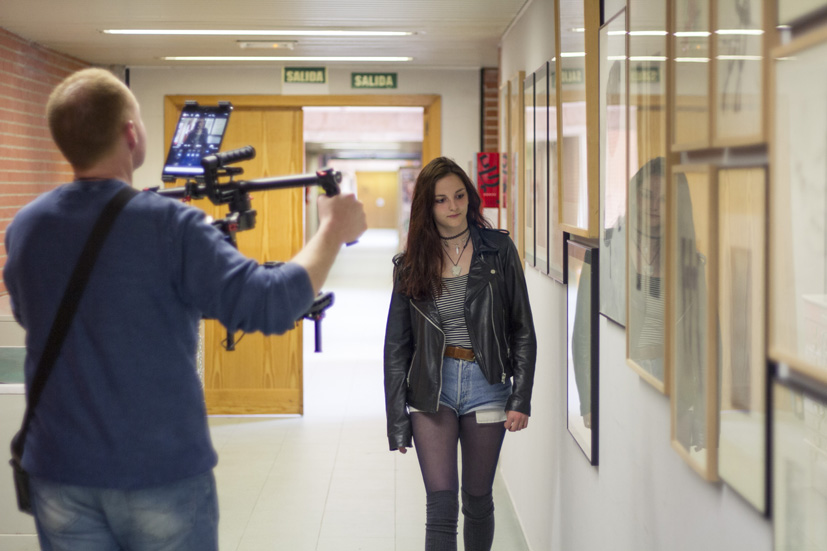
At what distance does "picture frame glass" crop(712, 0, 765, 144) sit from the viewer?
1.24m

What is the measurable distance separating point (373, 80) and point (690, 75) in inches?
189

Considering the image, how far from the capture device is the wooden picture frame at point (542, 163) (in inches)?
131

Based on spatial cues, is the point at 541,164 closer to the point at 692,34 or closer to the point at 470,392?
the point at 470,392

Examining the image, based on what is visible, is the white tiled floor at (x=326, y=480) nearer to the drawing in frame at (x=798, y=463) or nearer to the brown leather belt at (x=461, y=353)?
the brown leather belt at (x=461, y=353)

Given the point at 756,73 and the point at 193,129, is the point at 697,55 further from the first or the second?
the point at 193,129

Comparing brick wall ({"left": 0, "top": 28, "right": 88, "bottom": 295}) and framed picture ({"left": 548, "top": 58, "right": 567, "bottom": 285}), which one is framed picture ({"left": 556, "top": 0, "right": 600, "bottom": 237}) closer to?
framed picture ({"left": 548, "top": 58, "right": 567, "bottom": 285})

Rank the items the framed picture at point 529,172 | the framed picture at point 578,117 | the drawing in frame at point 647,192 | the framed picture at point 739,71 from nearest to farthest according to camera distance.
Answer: the framed picture at point 739,71 → the drawing in frame at point 647,192 → the framed picture at point 578,117 → the framed picture at point 529,172

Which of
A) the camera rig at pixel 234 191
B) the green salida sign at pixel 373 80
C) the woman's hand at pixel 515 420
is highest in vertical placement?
the green salida sign at pixel 373 80

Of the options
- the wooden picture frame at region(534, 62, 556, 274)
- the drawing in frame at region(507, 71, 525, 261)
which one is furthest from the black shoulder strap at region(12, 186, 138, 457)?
Answer: the drawing in frame at region(507, 71, 525, 261)

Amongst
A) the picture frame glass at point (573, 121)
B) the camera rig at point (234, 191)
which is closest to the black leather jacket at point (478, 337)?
the picture frame glass at point (573, 121)

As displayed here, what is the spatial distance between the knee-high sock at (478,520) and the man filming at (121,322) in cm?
147

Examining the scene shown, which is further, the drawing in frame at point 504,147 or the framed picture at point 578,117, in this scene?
the drawing in frame at point 504,147

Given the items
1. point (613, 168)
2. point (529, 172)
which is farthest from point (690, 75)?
point (529, 172)

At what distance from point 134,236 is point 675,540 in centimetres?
122
